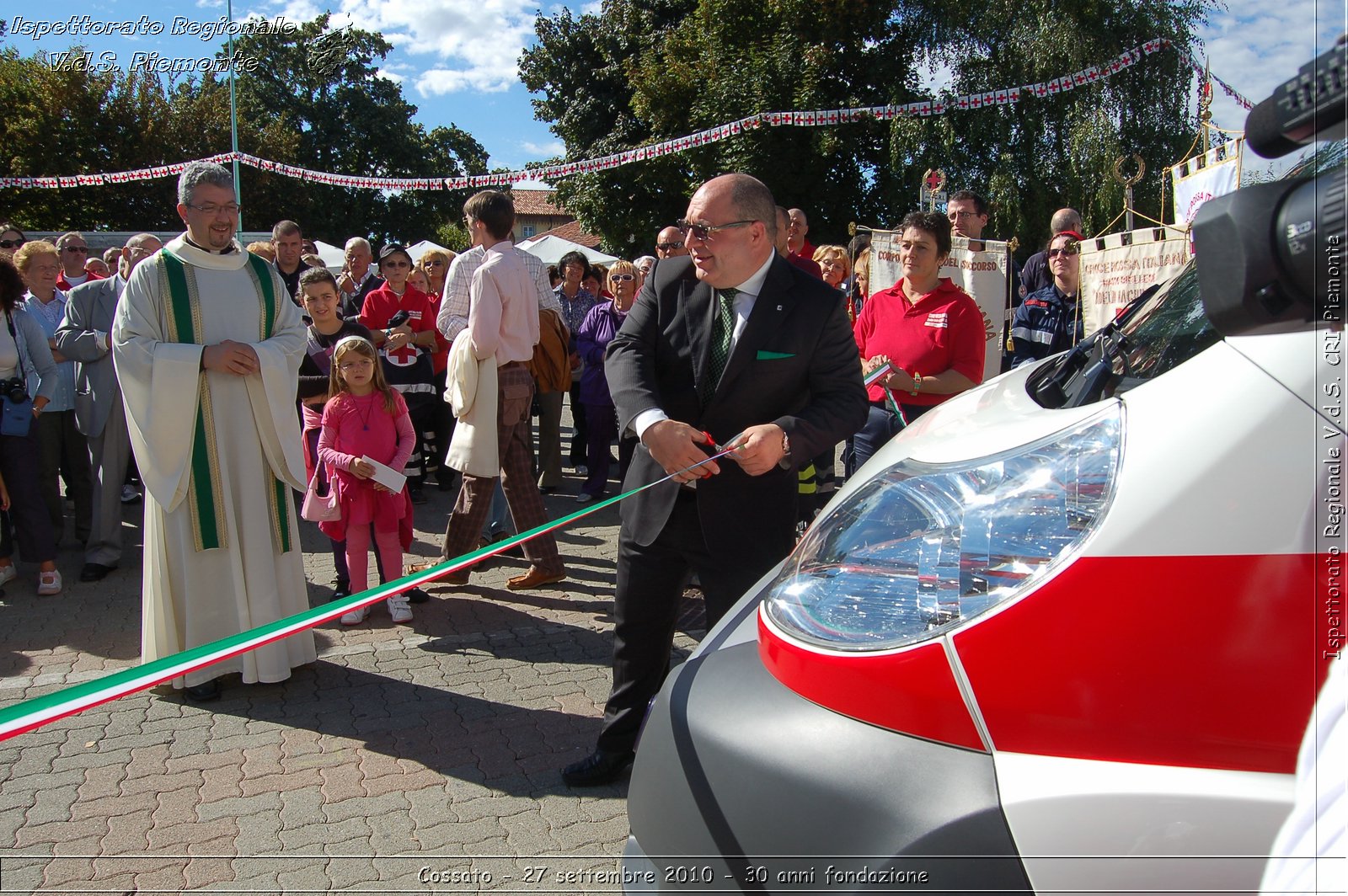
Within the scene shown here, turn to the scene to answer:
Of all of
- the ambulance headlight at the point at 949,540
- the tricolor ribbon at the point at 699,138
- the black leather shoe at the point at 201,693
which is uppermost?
the tricolor ribbon at the point at 699,138

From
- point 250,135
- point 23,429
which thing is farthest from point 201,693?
point 250,135

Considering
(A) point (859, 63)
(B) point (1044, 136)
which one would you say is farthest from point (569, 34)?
(B) point (1044, 136)

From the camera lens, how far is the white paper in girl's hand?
212 inches

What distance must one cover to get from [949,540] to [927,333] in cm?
367

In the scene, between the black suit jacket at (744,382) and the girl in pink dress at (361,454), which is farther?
the girl in pink dress at (361,454)

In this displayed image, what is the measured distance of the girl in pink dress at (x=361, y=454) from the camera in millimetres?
5508

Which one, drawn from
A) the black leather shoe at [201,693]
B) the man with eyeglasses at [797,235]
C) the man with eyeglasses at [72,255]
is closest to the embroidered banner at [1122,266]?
the man with eyeglasses at [797,235]

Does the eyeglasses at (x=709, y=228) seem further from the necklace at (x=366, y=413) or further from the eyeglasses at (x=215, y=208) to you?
the necklace at (x=366, y=413)

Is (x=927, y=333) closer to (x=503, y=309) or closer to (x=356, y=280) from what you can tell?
(x=503, y=309)

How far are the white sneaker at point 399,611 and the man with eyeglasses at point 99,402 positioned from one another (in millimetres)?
2315

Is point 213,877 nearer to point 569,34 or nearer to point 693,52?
point 693,52

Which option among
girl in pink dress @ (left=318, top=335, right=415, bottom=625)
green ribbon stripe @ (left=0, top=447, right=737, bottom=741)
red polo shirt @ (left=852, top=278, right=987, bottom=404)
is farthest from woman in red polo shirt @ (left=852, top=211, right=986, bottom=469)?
green ribbon stripe @ (left=0, top=447, right=737, bottom=741)

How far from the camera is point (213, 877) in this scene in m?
3.03

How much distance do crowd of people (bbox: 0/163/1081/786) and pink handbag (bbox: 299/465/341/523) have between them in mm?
14
